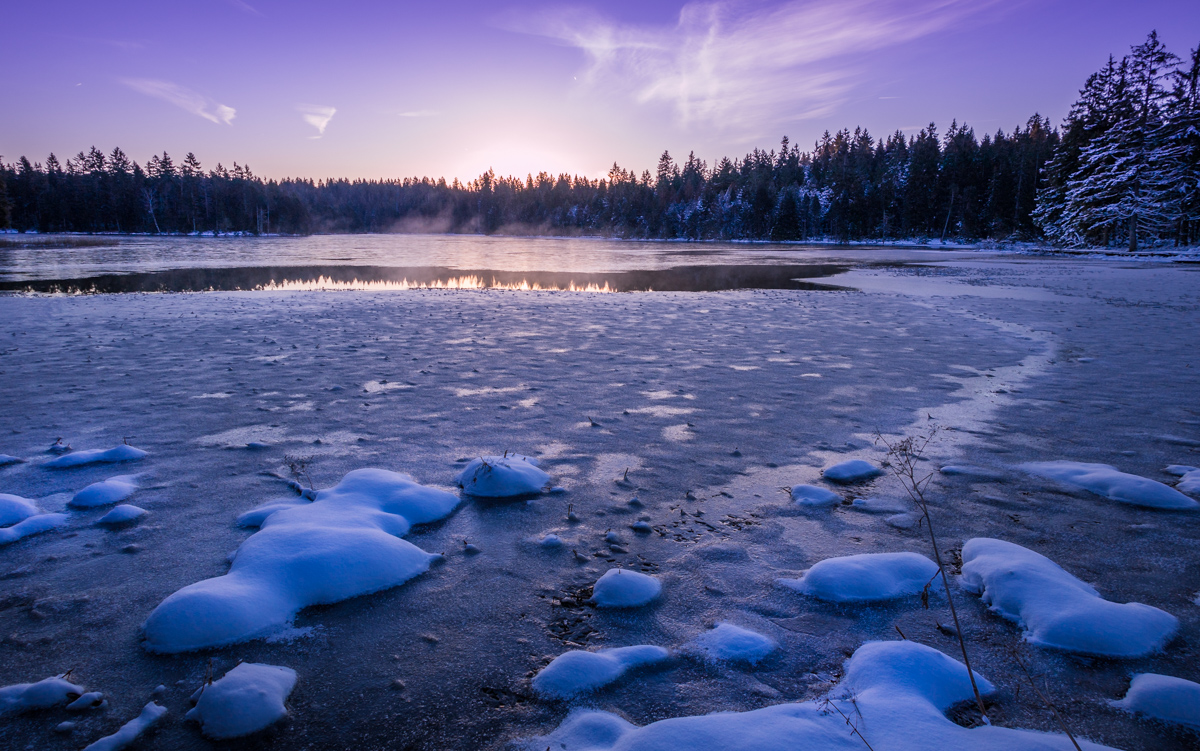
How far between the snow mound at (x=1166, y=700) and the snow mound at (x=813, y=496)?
1.86 meters

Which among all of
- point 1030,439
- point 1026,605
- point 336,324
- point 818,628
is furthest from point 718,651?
point 336,324

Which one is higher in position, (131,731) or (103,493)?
(103,493)

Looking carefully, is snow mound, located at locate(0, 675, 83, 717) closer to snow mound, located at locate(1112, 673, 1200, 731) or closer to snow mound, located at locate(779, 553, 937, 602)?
snow mound, located at locate(779, 553, 937, 602)

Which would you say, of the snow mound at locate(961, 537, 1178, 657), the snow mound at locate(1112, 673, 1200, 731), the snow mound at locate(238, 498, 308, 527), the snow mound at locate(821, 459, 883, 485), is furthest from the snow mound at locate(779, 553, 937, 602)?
the snow mound at locate(238, 498, 308, 527)

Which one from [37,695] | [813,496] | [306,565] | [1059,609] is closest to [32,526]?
[37,695]

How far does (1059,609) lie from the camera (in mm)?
2566

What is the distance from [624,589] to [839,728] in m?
1.16

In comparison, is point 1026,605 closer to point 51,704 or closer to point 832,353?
point 51,704

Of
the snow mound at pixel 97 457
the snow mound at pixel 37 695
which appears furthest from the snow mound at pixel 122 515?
the snow mound at pixel 37 695

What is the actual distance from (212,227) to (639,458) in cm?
12717

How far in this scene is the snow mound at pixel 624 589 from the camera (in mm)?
2797

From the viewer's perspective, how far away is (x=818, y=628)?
2.61 m

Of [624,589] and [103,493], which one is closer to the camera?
[624,589]

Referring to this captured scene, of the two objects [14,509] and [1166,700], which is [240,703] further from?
[1166,700]
